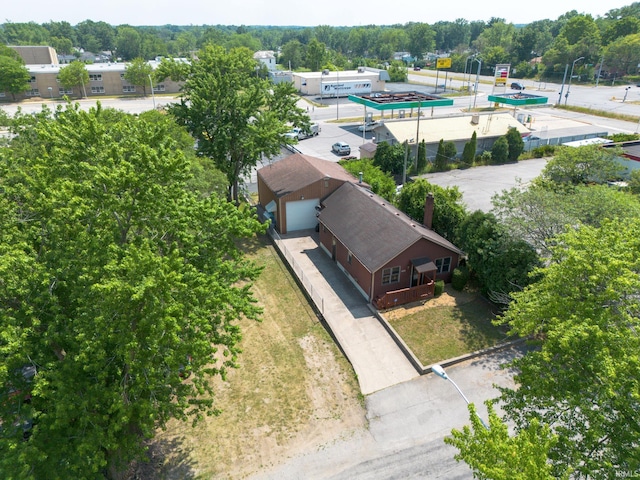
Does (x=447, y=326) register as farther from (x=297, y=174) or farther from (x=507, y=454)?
(x=297, y=174)

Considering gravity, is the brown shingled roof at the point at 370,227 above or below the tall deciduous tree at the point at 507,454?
below

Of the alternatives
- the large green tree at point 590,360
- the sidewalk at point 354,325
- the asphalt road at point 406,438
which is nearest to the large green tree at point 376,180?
the sidewalk at point 354,325

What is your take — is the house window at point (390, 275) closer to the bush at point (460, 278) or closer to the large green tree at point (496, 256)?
the bush at point (460, 278)

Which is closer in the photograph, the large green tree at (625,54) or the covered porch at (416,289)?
the covered porch at (416,289)

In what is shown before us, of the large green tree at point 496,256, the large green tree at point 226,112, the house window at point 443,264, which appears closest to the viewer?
the large green tree at point 496,256

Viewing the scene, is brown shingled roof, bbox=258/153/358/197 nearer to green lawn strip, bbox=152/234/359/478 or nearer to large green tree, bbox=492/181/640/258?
green lawn strip, bbox=152/234/359/478

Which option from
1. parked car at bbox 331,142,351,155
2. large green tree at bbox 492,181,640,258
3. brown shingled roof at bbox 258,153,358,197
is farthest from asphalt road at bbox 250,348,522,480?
parked car at bbox 331,142,351,155

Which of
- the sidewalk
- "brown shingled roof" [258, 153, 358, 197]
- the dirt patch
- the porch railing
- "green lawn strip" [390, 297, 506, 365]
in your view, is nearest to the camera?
the sidewalk
